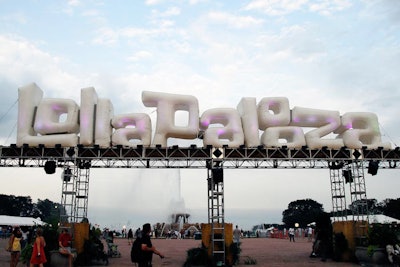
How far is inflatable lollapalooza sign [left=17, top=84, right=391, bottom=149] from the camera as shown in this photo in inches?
811

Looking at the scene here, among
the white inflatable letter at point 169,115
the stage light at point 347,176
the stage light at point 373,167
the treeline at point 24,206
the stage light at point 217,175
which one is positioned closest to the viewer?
the stage light at point 217,175

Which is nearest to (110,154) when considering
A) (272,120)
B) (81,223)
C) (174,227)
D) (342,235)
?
(81,223)

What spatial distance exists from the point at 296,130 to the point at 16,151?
47.9ft

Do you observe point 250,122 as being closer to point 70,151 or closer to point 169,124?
point 169,124

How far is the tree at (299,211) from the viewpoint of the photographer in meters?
129

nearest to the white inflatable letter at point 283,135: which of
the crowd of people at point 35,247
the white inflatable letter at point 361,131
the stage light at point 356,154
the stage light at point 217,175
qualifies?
the white inflatable letter at point 361,131

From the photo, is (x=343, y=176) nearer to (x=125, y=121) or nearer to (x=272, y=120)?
(x=272, y=120)

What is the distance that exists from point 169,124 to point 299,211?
12405cm

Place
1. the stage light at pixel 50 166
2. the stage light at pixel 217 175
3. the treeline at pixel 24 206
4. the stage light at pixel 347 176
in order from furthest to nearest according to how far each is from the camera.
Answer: the treeline at pixel 24 206
the stage light at pixel 347 176
the stage light at pixel 50 166
the stage light at pixel 217 175

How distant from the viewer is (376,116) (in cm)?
2259

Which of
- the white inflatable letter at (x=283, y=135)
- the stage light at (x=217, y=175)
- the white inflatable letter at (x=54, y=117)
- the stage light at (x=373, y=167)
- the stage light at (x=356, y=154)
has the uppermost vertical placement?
the white inflatable letter at (x=54, y=117)

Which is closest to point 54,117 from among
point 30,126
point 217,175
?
point 30,126

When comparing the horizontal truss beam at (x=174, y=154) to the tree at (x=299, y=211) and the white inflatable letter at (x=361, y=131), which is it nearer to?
the white inflatable letter at (x=361, y=131)

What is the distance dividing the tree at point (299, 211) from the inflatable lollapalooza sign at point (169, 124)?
110573 mm
